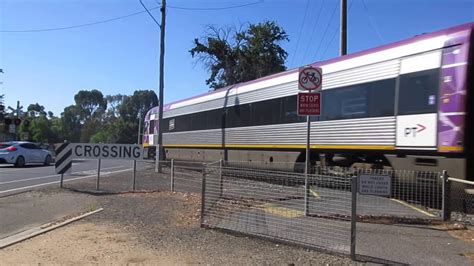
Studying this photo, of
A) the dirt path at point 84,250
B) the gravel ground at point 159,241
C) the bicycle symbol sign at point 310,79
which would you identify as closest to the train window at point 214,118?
the gravel ground at point 159,241

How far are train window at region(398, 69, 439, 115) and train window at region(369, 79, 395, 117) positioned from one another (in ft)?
1.02

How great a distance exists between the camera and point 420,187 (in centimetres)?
1061

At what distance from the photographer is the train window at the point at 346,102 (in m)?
13.5

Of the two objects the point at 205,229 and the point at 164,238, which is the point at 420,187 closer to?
the point at 205,229

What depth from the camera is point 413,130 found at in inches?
468

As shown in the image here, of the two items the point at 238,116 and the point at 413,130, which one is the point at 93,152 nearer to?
the point at 238,116

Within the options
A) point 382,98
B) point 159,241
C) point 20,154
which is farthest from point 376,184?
point 20,154

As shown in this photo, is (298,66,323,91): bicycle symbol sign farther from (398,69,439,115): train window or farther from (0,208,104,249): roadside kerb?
(0,208,104,249): roadside kerb

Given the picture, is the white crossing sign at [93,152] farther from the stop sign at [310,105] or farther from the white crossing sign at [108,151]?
the stop sign at [310,105]

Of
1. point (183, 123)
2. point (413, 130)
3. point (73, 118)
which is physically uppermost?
point (73, 118)

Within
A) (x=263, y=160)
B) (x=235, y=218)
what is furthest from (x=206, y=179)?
(x=263, y=160)

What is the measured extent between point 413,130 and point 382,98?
4.42ft

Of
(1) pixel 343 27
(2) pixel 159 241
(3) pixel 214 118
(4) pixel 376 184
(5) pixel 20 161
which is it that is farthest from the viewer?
(5) pixel 20 161

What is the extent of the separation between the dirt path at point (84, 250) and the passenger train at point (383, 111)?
697 cm
